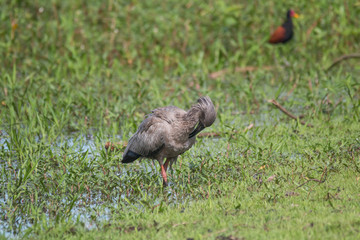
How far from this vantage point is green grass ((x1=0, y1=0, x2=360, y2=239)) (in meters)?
5.36

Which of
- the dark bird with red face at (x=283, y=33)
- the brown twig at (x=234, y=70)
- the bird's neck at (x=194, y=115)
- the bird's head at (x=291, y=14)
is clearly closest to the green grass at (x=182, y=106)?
the brown twig at (x=234, y=70)

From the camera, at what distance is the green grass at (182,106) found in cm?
536

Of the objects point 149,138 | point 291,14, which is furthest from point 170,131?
point 291,14

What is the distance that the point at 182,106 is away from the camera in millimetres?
9609

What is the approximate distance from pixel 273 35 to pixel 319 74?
6.79ft

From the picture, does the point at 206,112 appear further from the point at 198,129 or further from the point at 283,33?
the point at 283,33

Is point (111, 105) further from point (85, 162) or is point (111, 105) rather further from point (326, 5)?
point (326, 5)

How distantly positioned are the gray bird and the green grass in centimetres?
29

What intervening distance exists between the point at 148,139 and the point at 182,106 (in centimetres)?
312

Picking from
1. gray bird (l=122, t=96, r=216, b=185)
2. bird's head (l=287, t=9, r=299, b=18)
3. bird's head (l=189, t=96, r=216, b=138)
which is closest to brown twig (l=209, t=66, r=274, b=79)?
bird's head (l=287, t=9, r=299, b=18)

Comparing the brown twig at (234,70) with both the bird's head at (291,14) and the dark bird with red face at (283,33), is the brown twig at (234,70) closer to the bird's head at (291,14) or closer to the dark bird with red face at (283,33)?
the dark bird with red face at (283,33)

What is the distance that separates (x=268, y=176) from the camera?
21.2 ft

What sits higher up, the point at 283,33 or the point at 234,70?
the point at 283,33

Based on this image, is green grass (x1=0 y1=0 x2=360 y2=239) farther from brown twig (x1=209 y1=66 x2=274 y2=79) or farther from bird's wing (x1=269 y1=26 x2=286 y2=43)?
bird's wing (x1=269 y1=26 x2=286 y2=43)
